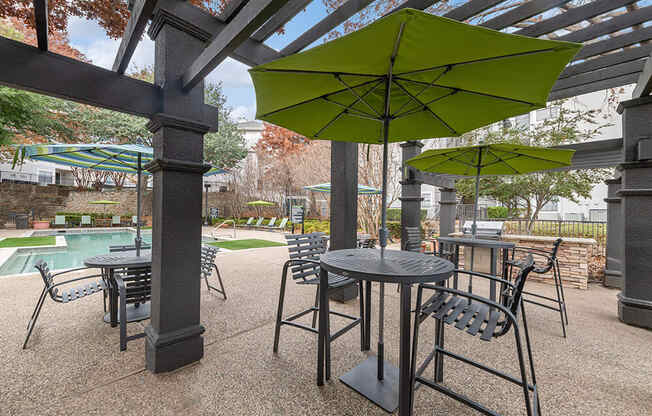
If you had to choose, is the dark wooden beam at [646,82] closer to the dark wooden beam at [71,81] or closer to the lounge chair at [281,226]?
the dark wooden beam at [71,81]

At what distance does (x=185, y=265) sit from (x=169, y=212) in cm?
46

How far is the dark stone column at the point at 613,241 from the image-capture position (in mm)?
4691

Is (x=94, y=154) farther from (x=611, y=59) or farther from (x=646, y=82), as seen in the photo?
(x=646, y=82)

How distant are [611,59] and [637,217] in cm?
191

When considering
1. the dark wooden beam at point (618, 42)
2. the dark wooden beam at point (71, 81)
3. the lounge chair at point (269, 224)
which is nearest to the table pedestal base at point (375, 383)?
the dark wooden beam at point (71, 81)

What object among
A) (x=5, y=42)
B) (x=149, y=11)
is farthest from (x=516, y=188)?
(x=5, y=42)

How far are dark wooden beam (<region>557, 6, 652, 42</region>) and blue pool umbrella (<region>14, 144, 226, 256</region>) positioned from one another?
15.3ft

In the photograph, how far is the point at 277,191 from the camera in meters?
18.0

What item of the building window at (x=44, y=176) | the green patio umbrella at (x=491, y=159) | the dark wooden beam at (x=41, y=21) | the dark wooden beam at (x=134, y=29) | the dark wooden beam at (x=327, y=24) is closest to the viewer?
Answer: the dark wooden beam at (x=41, y=21)

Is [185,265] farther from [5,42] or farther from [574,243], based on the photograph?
[574,243]

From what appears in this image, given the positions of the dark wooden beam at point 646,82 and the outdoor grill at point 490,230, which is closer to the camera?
the dark wooden beam at point 646,82

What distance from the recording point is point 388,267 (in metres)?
1.76

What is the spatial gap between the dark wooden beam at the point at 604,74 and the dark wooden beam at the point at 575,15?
4.50 feet

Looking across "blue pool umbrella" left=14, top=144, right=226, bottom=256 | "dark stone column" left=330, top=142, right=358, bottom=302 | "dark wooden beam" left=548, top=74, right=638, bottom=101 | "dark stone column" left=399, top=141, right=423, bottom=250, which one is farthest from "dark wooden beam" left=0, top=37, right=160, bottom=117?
"dark wooden beam" left=548, top=74, right=638, bottom=101
